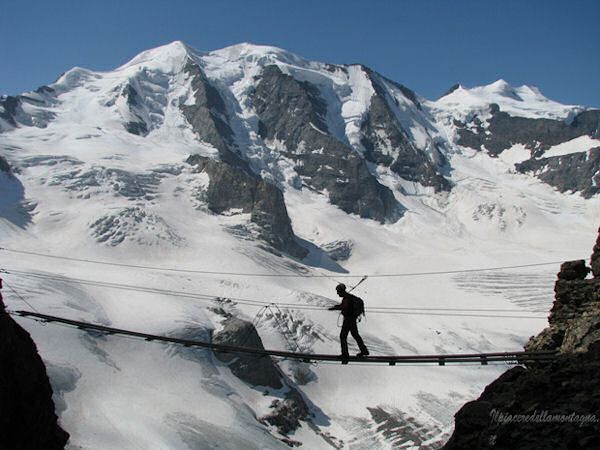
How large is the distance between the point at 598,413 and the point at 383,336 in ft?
314

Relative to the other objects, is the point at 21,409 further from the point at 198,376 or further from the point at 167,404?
the point at 198,376

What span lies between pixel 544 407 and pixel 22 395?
1990 cm

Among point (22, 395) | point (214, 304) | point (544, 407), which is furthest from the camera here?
point (214, 304)

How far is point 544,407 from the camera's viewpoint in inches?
523

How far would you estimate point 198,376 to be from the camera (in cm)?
6856

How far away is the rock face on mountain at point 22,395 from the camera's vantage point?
21.6 metres

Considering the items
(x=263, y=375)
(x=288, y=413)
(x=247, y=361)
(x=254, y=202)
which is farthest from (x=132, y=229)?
(x=288, y=413)

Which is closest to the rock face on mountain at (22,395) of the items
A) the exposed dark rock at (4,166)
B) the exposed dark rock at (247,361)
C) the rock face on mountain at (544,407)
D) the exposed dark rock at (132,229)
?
the rock face on mountain at (544,407)

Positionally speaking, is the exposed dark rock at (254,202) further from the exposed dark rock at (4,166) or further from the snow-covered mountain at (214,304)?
the exposed dark rock at (4,166)

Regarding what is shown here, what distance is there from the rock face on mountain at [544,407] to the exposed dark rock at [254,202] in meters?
154

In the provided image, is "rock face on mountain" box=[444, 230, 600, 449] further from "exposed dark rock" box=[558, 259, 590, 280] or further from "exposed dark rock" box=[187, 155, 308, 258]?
"exposed dark rock" box=[187, 155, 308, 258]

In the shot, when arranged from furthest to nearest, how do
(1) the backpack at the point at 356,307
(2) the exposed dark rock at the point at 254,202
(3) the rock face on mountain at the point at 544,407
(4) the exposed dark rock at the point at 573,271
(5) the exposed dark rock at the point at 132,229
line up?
(2) the exposed dark rock at the point at 254,202
(5) the exposed dark rock at the point at 132,229
(4) the exposed dark rock at the point at 573,271
(1) the backpack at the point at 356,307
(3) the rock face on mountain at the point at 544,407

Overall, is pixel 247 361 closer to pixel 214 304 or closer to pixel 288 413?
pixel 288 413

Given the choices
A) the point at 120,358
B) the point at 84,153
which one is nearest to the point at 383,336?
the point at 120,358
